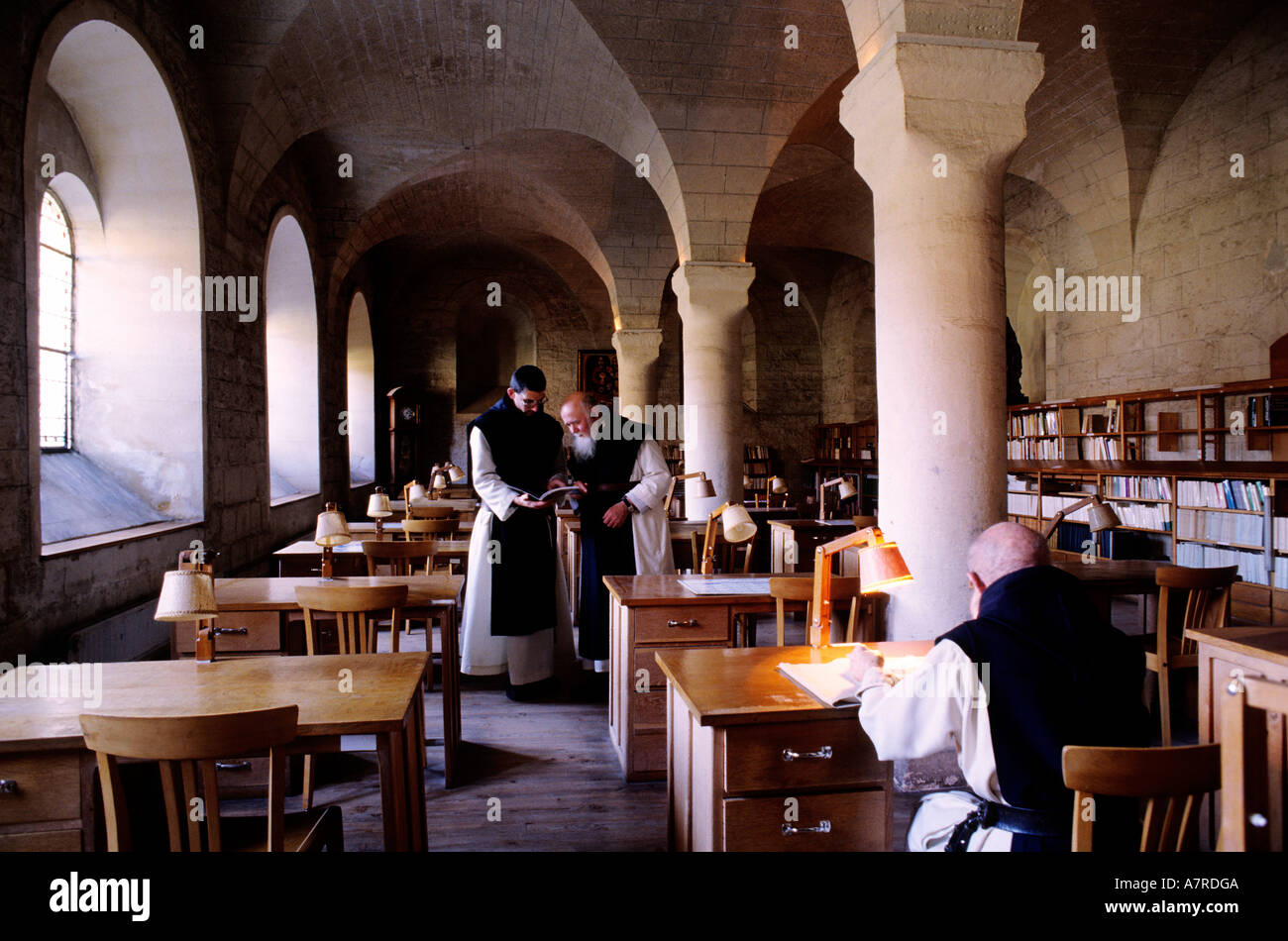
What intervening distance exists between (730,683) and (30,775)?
1.73 metres

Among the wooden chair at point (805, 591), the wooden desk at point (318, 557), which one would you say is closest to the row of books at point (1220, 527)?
the wooden chair at point (805, 591)

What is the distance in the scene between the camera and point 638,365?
1232 cm

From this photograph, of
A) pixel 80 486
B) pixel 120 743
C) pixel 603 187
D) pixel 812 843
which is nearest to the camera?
pixel 120 743

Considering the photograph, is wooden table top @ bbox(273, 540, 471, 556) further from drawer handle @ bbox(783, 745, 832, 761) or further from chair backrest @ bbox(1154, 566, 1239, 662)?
chair backrest @ bbox(1154, 566, 1239, 662)

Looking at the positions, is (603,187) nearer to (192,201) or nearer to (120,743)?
(192,201)

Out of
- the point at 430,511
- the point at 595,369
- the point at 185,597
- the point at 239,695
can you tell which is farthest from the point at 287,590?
the point at 595,369

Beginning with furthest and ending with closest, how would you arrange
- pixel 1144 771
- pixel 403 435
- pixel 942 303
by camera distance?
pixel 403 435 → pixel 942 303 → pixel 1144 771

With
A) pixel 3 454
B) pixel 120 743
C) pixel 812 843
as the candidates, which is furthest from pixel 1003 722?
pixel 3 454

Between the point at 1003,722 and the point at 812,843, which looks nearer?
the point at 1003,722

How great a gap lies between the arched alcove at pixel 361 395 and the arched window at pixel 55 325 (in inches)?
314

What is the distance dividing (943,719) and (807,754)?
477mm

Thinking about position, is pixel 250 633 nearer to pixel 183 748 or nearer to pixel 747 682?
pixel 183 748

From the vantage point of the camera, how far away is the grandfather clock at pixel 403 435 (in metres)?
14.1
